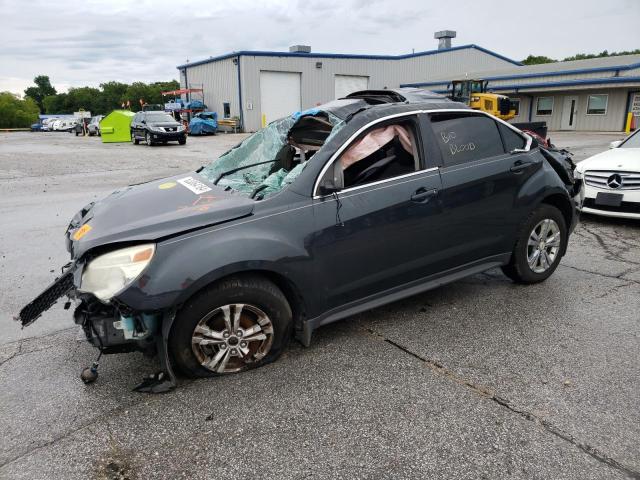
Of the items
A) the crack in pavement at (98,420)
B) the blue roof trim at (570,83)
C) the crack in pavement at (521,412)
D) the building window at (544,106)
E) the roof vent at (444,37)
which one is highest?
the roof vent at (444,37)

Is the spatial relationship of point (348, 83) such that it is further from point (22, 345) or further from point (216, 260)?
point (216, 260)

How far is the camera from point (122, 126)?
27531 mm

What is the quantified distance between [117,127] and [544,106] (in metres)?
28.7

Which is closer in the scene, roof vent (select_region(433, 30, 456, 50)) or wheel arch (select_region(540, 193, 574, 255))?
wheel arch (select_region(540, 193, 574, 255))

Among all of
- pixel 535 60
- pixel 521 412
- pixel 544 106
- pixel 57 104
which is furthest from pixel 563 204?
pixel 57 104

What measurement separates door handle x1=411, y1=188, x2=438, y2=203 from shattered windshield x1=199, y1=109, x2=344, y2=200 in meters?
0.87

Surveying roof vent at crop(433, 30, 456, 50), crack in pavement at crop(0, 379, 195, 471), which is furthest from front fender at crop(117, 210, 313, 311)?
roof vent at crop(433, 30, 456, 50)

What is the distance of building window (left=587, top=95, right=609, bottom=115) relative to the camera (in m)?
31.8

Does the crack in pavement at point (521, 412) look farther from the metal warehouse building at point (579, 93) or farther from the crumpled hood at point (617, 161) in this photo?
the metal warehouse building at point (579, 93)

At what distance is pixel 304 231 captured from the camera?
10.5ft

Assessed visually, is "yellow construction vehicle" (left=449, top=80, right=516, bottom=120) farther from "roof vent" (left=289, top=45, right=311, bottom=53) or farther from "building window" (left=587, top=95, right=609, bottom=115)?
"roof vent" (left=289, top=45, right=311, bottom=53)

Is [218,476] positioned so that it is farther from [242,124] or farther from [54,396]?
[242,124]

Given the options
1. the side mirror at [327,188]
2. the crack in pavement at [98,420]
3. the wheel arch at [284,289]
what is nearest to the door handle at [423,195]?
the side mirror at [327,188]

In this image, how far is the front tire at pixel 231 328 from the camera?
297 centimetres
